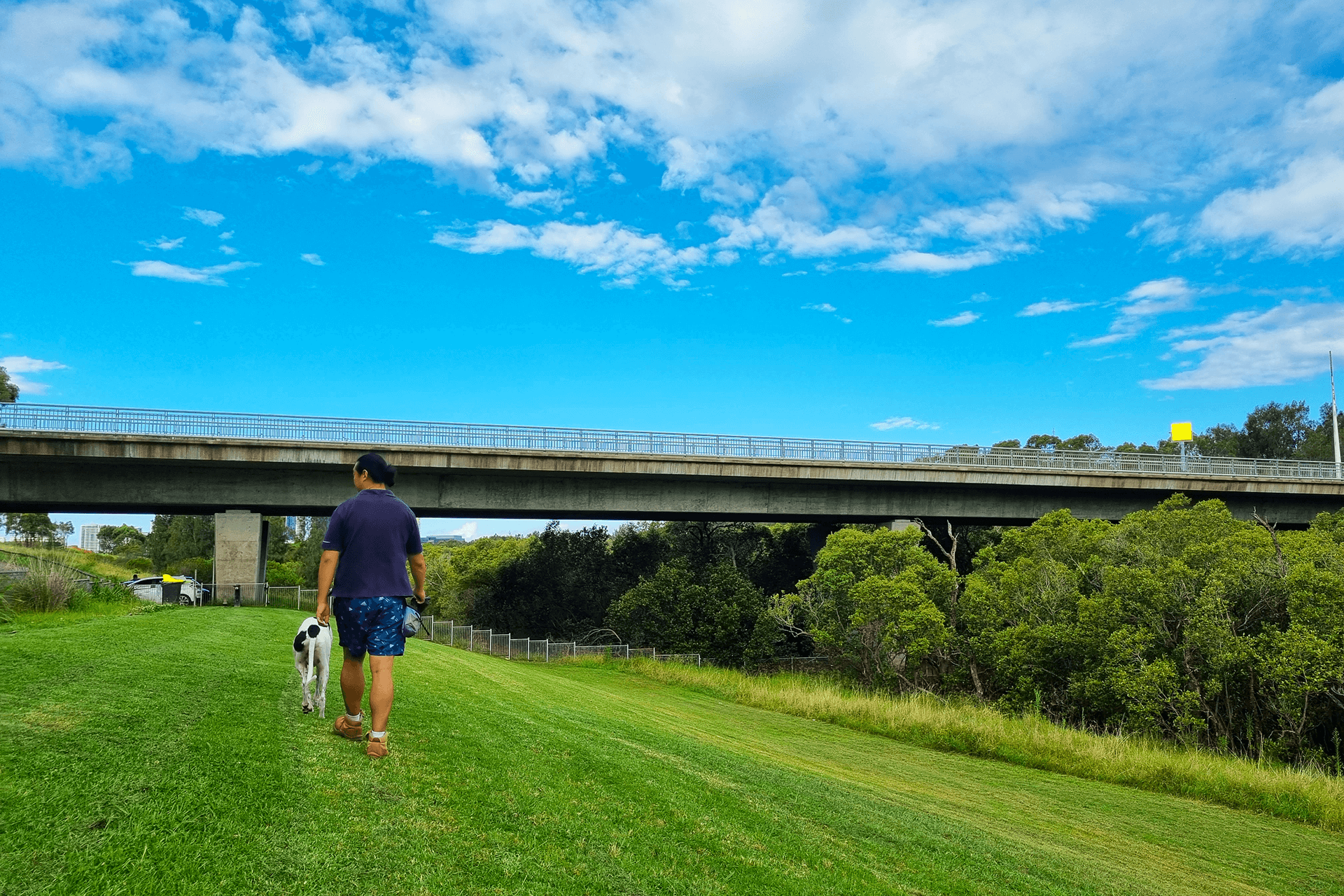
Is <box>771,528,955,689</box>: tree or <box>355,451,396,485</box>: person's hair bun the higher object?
<box>355,451,396,485</box>: person's hair bun

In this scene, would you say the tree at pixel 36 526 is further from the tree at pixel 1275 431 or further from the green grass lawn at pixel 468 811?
the tree at pixel 1275 431

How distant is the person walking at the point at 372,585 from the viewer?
656cm

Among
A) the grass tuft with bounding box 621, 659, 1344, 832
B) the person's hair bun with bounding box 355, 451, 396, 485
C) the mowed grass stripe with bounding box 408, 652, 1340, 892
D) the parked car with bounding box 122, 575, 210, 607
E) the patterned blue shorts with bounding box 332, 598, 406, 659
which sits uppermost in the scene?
the person's hair bun with bounding box 355, 451, 396, 485

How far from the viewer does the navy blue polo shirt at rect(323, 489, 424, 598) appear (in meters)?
6.57

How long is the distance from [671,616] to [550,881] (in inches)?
1490

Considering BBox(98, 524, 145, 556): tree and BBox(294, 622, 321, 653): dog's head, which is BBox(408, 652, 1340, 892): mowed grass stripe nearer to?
BBox(294, 622, 321, 653): dog's head

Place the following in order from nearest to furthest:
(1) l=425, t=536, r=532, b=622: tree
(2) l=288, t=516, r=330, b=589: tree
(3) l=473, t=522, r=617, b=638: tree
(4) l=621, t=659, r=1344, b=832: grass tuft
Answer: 1. (4) l=621, t=659, r=1344, b=832: grass tuft
2. (3) l=473, t=522, r=617, b=638: tree
3. (1) l=425, t=536, r=532, b=622: tree
4. (2) l=288, t=516, r=330, b=589: tree

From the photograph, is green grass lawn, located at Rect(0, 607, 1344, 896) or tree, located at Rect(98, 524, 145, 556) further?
tree, located at Rect(98, 524, 145, 556)

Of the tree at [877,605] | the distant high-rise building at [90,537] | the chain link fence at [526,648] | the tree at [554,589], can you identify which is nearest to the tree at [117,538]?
the distant high-rise building at [90,537]

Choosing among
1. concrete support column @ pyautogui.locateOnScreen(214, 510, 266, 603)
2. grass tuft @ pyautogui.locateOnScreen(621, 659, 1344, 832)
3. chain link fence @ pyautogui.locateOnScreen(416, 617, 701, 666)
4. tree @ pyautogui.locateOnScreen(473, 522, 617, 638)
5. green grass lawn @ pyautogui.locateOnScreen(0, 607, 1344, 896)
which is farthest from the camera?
tree @ pyautogui.locateOnScreen(473, 522, 617, 638)

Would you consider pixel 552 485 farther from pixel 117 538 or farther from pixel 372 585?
pixel 117 538

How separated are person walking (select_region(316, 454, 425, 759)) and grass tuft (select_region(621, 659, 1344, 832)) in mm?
14144

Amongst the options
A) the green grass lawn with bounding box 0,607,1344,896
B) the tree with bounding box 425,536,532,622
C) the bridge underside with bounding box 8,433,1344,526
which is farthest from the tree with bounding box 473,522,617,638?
the green grass lawn with bounding box 0,607,1344,896

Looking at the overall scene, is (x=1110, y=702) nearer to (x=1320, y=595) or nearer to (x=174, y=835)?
(x=1320, y=595)
